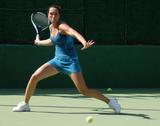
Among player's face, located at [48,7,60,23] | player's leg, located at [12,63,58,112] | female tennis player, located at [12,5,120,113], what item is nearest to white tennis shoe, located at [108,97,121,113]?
female tennis player, located at [12,5,120,113]

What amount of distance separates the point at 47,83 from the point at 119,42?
5.65 feet

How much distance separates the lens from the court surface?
7859 mm

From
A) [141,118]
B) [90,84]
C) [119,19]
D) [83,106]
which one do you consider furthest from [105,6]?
[141,118]

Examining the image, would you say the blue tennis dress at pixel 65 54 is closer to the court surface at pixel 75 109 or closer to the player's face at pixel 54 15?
the player's face at pixel 54 15

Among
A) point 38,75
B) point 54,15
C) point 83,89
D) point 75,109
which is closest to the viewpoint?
point 54,15

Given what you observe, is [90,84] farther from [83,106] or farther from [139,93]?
[83,106]

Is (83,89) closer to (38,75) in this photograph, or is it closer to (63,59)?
(63,59)

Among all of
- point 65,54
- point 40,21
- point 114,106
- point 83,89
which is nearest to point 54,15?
point 65,54

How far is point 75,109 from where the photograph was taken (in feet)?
29.8

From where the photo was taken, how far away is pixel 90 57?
473 inches

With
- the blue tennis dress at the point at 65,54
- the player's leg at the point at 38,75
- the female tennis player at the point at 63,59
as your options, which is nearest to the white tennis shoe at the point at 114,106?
the female tennis player at the point at 63,59

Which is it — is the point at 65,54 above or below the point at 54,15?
below

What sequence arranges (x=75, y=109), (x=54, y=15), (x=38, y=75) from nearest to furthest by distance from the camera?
1. (x=54, y=15)
2. (x=38, y=75)
3. (x=75, y=109)

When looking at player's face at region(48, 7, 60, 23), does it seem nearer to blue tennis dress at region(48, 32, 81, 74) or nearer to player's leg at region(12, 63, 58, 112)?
blue tennis dress at region(48, 32, 81, 74)
